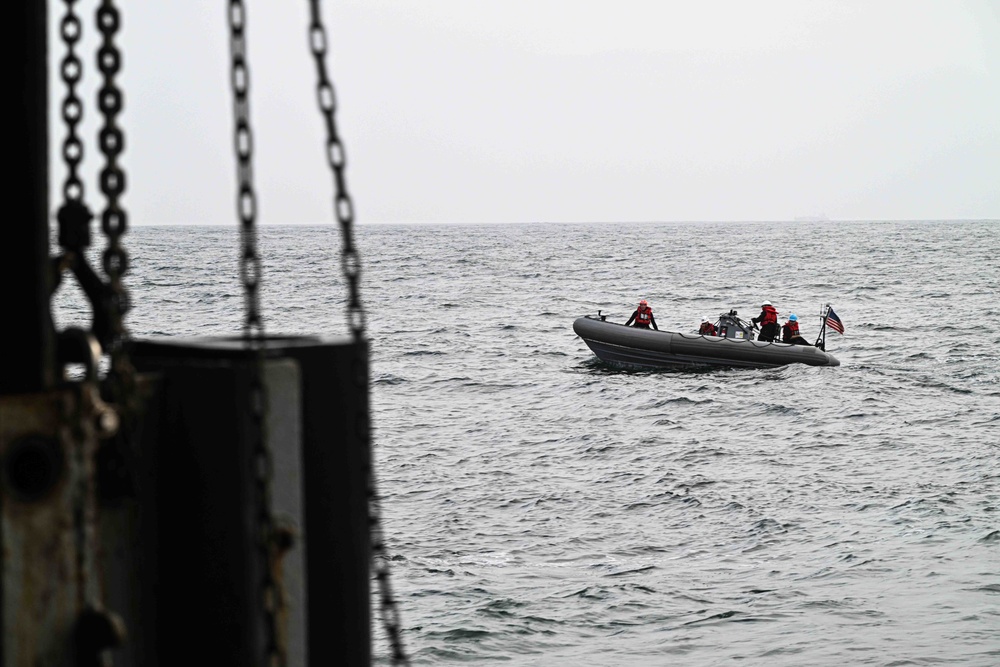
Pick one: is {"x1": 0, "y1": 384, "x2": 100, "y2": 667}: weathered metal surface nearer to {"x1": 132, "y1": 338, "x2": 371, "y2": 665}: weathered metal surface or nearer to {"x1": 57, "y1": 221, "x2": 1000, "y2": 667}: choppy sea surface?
{"x1": 132, "y1": 338, "x2": 371, "y2": 665}: weathered metal surface

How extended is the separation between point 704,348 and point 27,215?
79.4 ft

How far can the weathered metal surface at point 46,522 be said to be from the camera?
1.68 metres

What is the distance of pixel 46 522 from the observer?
5.60 feet

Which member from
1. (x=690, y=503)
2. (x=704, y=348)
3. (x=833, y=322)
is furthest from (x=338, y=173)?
(x=704, y=348)

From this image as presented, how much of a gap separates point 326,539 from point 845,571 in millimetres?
9701

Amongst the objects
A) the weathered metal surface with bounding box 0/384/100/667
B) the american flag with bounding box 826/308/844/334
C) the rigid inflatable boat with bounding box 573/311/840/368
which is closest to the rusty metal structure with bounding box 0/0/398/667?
the weathered metal surface with bounding box 0/384/100/667

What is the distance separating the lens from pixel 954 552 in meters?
11.4

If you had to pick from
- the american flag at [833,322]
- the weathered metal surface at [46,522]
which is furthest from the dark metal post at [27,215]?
the american flag at [833,322]

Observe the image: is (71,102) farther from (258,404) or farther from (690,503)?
(690,503)

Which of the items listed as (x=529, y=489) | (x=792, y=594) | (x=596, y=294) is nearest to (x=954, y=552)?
(x=792, y=594)

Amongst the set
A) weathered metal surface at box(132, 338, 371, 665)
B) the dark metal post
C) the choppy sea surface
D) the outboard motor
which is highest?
the dark metal post

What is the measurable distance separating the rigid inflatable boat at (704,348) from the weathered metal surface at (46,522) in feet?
78.9

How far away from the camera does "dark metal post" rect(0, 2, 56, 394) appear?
72.6 inches

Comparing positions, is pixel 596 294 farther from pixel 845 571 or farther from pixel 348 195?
pixel 348 195
